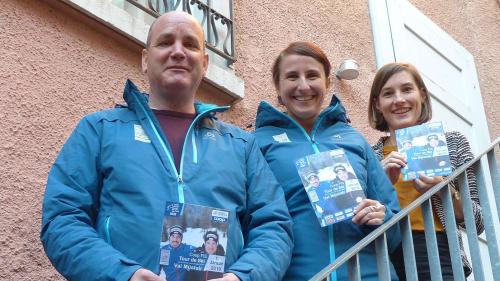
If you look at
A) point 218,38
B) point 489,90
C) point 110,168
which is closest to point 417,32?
point 489,90

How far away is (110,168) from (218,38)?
89.3 inches

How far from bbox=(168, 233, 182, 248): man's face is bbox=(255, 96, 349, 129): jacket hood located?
1055 millimetres

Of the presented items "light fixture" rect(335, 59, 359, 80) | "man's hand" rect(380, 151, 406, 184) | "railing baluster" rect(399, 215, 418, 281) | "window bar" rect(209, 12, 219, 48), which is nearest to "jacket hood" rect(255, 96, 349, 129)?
"man's hand" rect(380, 151, 406, 184)

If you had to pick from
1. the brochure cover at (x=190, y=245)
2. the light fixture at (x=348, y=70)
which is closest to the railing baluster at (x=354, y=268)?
the brochure cover at (x=190, y=245)

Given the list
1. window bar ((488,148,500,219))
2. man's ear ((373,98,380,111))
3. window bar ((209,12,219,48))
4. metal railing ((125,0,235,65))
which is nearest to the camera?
window bar ((488,148,500,219))

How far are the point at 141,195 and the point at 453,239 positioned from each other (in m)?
1.26

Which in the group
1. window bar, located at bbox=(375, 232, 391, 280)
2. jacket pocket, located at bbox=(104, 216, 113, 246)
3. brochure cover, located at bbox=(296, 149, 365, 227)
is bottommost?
window bar, located at bbox=(375, 232, 391, 280)

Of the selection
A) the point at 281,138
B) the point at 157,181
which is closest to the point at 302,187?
the point at 281,138

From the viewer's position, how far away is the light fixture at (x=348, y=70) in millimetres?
5531

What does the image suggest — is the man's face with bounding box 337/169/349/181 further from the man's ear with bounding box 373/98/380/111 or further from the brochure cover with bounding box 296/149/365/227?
the man's ear with bounding box 373/98/380/111

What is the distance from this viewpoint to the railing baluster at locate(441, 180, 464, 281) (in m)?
2.91

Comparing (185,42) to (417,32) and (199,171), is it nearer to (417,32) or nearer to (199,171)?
(199,171)

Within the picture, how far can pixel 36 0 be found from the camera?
3.70m

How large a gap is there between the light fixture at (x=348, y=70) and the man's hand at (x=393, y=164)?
2.33 meters
